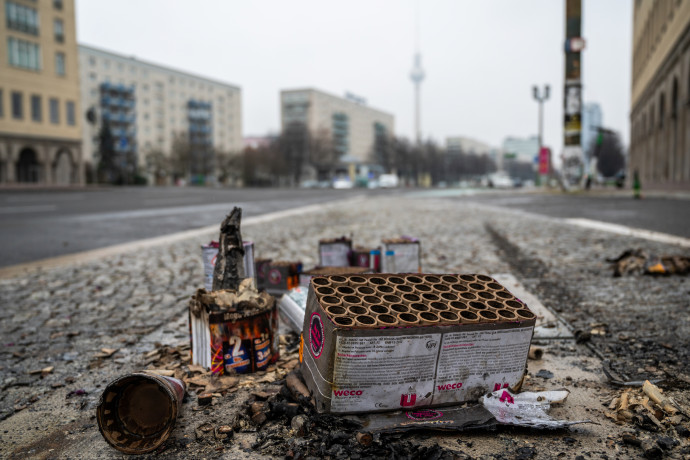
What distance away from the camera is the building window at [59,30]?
41.8 meters

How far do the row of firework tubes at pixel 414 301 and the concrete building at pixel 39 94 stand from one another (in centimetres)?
4568

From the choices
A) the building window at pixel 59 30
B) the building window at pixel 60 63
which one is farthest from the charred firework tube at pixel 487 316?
the building window at pixel 59 30

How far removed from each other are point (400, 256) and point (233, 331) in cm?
190

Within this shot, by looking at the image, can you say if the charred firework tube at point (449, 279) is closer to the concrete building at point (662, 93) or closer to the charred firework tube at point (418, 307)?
the charred firework tube at point (418, 307)

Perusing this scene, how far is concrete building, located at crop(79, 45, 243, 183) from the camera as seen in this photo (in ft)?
280

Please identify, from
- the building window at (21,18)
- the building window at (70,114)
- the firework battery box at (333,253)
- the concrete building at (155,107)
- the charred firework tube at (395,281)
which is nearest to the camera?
the charred firework tube at (395,281)

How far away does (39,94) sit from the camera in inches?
1619

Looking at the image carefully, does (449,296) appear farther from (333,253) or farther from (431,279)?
(333,253)

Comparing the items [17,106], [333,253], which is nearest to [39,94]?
[17,106]

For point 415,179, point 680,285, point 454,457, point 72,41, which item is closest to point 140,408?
point 454,457

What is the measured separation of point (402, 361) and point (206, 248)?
1890 mm

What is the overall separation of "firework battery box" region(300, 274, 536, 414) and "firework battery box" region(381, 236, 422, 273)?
5.76 ft

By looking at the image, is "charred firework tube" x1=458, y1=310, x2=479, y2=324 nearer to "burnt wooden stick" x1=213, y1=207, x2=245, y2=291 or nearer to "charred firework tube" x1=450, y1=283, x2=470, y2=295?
"charred firework tube" x1=450, y1=283, x2=470, y2=295

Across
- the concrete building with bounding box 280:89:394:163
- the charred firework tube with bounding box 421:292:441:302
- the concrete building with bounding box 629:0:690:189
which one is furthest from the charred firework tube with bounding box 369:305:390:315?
the concrete building with bounding box 280:89:394:163
